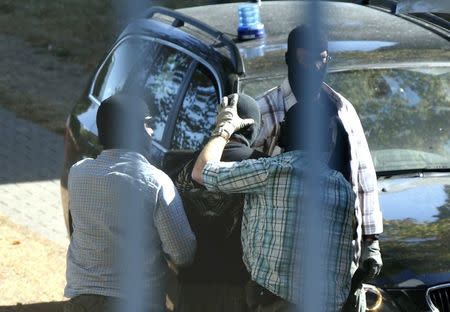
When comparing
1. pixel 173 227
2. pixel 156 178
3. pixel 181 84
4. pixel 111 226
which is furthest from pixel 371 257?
pixel 181 84

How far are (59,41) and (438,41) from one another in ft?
31.7

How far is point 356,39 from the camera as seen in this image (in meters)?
5.51

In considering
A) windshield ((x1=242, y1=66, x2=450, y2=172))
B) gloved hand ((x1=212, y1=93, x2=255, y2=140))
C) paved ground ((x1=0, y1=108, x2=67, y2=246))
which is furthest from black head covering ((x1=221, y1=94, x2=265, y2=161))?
paved ground ((x1=0, y1=108, x2=67, y2=246))

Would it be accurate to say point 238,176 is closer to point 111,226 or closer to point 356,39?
point 111,226

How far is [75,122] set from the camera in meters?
6.50

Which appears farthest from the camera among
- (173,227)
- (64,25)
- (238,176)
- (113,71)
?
(64,25)

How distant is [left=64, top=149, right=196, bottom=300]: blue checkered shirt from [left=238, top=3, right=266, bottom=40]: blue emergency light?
64.9 inches

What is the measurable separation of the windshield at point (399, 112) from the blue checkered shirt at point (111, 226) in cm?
119

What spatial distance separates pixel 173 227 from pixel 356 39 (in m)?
1.97

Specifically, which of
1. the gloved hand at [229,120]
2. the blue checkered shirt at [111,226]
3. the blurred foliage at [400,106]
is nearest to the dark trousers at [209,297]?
the blue checkered shirt at [111,226]

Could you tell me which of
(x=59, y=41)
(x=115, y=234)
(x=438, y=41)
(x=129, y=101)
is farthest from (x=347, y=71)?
(x=59, y=41)

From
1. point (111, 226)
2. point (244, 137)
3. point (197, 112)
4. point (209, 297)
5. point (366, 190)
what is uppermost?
point (244, 137)

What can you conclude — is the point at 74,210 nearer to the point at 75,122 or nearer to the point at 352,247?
the point at 352,247

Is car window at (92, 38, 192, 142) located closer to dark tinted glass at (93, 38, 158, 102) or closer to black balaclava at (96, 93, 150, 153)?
dark tinted glass at (93, 38, 158, 102)
